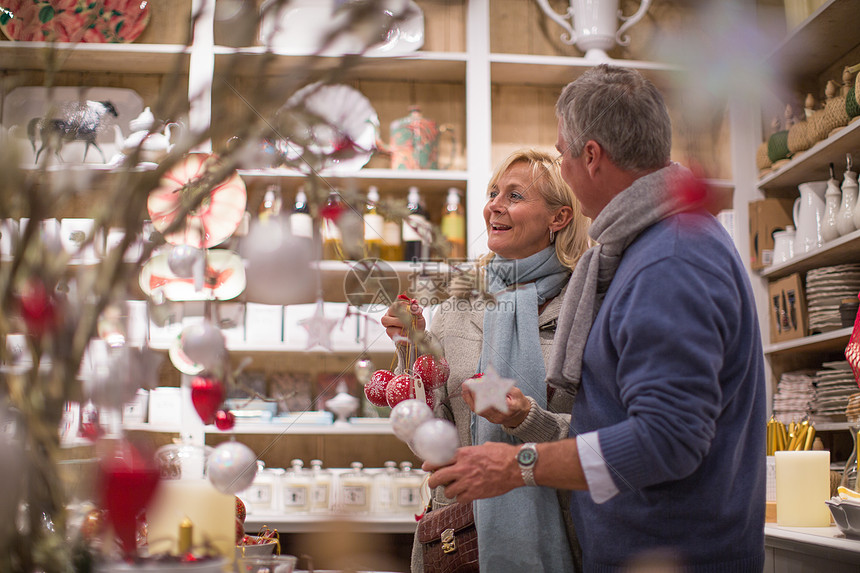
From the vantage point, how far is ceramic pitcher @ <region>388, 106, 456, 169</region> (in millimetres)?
2387

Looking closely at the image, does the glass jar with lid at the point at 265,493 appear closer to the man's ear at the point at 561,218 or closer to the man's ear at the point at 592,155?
the man's ear at the point at 561,218

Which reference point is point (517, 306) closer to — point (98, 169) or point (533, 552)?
point (533, 552)

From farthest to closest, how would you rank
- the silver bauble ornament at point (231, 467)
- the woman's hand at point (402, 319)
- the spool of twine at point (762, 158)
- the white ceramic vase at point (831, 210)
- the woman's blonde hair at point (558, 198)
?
1. the spool of twine at point (762, 158)
2. the white ceramic vase at point (831, 210)
3. the woman's blonde hair at point (558, 198)
4. the woman's hand at point (402, 319)
5. the silver bauble ornament at point (231, 467)

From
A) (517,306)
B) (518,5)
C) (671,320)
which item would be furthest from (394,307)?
(518,5)

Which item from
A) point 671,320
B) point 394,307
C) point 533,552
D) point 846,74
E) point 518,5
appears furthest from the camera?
point 518,5

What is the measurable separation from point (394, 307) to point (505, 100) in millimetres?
2261

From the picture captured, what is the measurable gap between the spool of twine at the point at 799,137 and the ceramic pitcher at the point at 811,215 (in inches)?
4.4

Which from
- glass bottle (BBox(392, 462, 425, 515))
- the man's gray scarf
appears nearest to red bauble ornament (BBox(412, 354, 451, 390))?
the man's gray scarf

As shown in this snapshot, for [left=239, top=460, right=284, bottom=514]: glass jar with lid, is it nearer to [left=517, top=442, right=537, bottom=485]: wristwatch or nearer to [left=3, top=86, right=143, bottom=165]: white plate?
[left=517, top=442, right=537, bottom=485]: wristwatch

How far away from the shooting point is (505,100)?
2.61 metres

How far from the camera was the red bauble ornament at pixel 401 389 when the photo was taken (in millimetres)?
567

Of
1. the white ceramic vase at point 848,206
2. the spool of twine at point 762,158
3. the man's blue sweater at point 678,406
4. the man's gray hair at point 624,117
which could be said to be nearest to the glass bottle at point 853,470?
the man's blue sweater at point 678,406

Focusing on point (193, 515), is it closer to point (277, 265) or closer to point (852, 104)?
point (277, 265)

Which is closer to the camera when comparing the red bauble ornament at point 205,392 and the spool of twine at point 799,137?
the red bauble ornament at point 205,392
